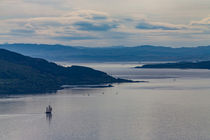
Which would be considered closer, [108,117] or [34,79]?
[108,117]

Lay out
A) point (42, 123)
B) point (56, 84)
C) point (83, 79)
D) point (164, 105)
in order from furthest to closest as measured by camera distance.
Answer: point (83, 79) → point (56, 84) → point (164, 105) → point (42, 123)

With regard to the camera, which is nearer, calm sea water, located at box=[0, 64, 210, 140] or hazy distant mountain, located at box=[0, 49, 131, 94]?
calm sea water, located at box=[0, 64, 210, 140]

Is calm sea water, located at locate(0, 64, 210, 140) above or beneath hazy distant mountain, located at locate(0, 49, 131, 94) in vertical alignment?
beneath

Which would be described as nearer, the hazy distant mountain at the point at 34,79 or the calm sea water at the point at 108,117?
the calm sea water at the point at 108,117

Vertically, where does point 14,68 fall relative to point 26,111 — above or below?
above

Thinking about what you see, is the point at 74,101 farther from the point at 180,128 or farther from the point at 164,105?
the point at 180,128

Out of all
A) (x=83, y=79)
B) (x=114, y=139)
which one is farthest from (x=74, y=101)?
(x=83, y=79)

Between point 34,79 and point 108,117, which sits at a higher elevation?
point 34,79

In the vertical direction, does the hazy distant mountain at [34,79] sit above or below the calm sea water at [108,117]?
above
